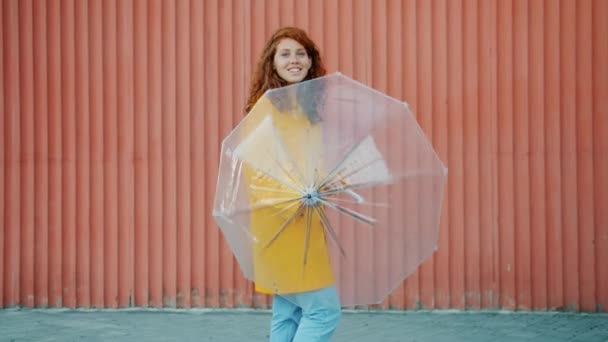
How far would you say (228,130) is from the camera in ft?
21.8

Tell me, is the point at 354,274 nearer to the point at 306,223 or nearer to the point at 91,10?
the point at 306,223

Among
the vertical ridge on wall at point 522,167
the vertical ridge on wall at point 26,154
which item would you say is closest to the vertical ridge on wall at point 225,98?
the vertical ridge on wall at point 26,154

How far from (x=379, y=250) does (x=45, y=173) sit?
14.2 feet

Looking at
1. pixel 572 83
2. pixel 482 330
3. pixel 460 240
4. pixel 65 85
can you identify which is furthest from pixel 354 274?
pixel 65 85

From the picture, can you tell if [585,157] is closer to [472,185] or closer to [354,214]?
[472,185]

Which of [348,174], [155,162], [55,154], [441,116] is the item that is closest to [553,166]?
[441,116]

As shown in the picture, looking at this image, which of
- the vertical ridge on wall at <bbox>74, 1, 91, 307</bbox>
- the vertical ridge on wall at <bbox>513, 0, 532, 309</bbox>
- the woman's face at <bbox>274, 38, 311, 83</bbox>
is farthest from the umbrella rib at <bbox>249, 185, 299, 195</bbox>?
the vertical ridge on wall at <bbox>74, 1, 91, 307</bbox>

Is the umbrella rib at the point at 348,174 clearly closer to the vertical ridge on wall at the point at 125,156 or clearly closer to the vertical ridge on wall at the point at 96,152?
the vertical ridge on wall at the point at 125,156

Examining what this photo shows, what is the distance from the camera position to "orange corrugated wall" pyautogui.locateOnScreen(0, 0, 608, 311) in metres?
6.42

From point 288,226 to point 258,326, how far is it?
306cm

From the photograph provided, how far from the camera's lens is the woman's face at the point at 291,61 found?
3.39 metres

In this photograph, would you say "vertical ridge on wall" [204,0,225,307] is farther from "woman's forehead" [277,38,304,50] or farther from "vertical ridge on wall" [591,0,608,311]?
"woman's forehead" [277,38,304,50]

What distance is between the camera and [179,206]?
666 centimetres

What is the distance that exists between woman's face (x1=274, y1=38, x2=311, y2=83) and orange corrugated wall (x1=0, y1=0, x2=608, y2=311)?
3185 millimetres
